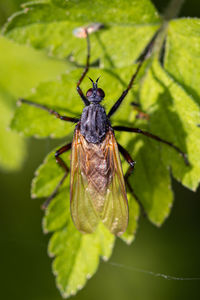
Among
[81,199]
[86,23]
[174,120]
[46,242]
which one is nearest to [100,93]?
[86,23]

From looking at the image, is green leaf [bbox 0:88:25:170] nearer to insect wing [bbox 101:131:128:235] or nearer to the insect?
the insect

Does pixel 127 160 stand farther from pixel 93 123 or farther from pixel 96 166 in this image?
pixel 93 123

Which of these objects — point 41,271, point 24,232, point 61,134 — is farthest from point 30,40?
point 41,271

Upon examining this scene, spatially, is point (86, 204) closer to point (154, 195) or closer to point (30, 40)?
point (154, 195)

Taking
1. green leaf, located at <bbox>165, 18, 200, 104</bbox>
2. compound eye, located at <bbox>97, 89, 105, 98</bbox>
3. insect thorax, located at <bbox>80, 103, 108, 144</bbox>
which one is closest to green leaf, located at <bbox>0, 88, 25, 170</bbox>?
insect thorax, located at <bbox>80, 103, 108, 144</bbox>

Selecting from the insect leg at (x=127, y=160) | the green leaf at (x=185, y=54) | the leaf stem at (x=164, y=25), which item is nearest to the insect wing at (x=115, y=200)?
the insect leg at (x=127, y=160)
